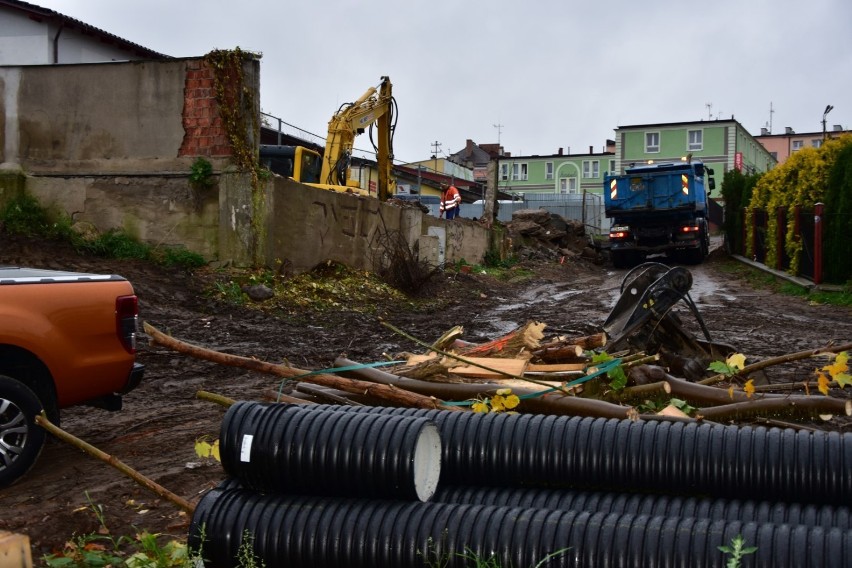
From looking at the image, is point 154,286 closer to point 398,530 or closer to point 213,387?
point 213,387

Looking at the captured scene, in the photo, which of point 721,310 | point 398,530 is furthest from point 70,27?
point 398,530

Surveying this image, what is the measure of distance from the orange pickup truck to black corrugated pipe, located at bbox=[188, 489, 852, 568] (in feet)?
6.17

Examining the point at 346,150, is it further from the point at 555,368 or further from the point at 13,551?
the point at 13,551

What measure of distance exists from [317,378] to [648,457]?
98.2 inches

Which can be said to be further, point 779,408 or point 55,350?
point 779,408

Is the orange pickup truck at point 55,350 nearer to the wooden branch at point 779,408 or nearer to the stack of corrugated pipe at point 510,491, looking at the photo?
the stack of corrugated pipe at point 510,491

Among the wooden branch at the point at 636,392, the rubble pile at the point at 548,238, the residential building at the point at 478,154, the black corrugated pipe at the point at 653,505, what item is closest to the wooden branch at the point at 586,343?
the wooden branch at the point at 636,392

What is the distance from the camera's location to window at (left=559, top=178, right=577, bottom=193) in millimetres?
84688

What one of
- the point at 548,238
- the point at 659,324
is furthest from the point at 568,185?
the point at 659,324

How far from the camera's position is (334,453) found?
3.56 meters

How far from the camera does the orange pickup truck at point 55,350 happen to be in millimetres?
4949

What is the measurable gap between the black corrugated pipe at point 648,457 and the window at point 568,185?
82.4 metres

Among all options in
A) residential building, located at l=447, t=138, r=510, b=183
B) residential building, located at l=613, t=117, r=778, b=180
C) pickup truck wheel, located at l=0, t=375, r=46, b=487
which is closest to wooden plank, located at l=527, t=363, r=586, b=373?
pickup truck wheel, located at l=0, t=375, r=46, b=487

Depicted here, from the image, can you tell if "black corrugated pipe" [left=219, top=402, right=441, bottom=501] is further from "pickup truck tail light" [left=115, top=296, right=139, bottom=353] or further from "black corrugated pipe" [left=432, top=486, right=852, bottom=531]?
"pickup truck tail light" [left=115, top=296, right=139, bottom=353]
